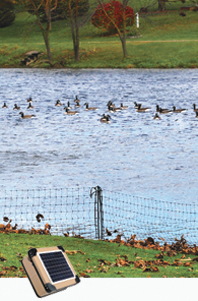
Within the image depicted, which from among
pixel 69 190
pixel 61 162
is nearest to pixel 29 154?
pixel 61 162

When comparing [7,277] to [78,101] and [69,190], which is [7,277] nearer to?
[69,190]

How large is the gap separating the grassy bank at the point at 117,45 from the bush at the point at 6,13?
1.52 m

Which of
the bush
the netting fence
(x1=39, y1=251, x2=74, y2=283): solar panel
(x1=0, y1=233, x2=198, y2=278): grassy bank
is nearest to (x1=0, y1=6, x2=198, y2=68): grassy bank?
the bush

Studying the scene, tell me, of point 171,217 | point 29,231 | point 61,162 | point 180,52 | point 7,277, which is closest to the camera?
point 7,277

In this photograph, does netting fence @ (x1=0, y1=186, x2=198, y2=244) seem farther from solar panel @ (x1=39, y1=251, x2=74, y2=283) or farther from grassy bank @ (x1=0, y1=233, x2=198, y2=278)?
solar panel @ (x1=39, y1=251, x2=74, y2=283)

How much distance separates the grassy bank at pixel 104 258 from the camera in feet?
36.7

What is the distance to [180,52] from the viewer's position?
66750 millimetres

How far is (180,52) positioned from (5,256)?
5810 centimetres

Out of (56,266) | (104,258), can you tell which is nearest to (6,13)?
(104,258)

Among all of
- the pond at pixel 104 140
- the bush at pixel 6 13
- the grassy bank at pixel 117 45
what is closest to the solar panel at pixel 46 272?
the pond at pixel 104 140

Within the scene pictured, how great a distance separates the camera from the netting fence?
1599 cm

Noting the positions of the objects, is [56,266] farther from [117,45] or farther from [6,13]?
[6,13]

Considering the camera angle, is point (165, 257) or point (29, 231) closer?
point (165, 257)

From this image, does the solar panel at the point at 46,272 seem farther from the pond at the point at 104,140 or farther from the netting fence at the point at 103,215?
the pond at the point at 104,140
